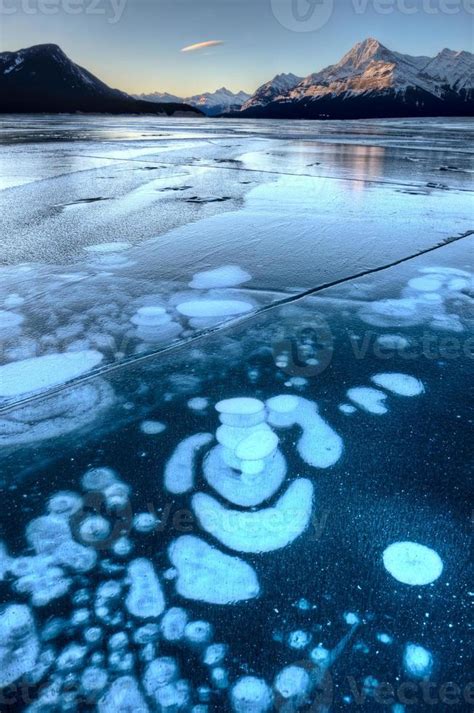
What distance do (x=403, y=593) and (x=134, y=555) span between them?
0.52m

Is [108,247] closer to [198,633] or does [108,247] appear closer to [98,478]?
[98,478]

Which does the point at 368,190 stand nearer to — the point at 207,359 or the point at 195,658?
the point at 207,359

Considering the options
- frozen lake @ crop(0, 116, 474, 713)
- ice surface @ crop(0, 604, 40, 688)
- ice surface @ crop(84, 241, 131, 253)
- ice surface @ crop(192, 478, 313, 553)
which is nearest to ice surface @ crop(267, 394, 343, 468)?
frozen lake @ crop(0, 116, 474, 713)

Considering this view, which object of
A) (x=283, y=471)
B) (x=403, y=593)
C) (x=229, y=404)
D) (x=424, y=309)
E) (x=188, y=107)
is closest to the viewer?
(x=403, y=593)

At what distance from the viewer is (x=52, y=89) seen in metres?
175

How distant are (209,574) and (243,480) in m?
0.28

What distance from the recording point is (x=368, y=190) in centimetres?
514

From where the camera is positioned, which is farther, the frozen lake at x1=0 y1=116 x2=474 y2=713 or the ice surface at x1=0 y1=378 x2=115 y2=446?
the ice surface at x1=0 y1=378 x2=115 y2=446

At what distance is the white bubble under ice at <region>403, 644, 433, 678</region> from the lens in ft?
2.54

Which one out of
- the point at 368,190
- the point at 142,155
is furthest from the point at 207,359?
the point at 142,155

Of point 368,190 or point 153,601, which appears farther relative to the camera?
point 368,190

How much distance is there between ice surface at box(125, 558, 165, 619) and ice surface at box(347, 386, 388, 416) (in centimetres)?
82

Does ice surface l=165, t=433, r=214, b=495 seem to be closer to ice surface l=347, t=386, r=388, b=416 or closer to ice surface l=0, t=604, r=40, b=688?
ice surface l=0, t=604, r=40, b=688

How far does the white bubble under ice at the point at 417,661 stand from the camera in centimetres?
77
